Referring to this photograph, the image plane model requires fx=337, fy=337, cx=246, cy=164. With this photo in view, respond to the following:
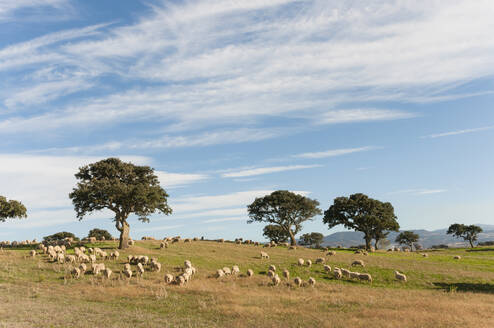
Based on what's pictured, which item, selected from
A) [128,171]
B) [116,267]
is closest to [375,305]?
[116,267]

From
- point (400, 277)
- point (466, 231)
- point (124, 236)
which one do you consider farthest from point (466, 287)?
point (466, 231)

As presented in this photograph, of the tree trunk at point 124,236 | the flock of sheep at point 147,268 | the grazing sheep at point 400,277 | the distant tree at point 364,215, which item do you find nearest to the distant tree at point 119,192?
the tree trunk at point 124,236

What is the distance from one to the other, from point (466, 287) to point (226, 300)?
2940 cm

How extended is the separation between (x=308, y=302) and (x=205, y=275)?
1515 cm

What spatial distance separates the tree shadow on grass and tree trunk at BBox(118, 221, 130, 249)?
4406cm

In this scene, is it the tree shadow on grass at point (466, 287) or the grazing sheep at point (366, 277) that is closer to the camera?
the tree shadow on grass at point (466, 287)

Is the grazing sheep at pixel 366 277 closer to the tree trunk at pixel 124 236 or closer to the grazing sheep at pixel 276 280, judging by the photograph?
the grazing sheep at pixel 276 280

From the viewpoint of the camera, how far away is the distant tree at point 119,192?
5425cm

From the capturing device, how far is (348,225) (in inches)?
3469

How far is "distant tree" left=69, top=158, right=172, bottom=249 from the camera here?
54.2 metres

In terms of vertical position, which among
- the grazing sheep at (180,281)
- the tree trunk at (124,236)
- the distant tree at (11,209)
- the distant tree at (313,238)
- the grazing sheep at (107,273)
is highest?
the distant tree at (11,209)

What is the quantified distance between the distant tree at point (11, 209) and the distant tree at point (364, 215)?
233 feet

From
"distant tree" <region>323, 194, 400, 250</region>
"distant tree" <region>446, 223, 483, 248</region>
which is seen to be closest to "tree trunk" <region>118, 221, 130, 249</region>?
"distant tree" <region>323, 194, 400, 250</region>

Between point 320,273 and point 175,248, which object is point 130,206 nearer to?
point 175,248
